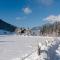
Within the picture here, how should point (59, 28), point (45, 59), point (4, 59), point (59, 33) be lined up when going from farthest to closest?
→ point (59, 28)
point (59, 33)
point (4, 59)
point (45, 59)

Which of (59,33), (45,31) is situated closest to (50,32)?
(45,31)

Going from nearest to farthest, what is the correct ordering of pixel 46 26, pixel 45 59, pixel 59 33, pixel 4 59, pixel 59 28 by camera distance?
pixel 45 59, pixel 4 59, pixel 59 33, pixel 59 28, pixel 46 26

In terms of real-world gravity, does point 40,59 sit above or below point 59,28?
below

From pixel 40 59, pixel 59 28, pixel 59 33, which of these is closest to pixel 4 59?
pixel 40 59

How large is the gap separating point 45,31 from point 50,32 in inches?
124

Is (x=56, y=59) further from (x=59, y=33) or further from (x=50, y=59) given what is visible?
(x=59, y=33)

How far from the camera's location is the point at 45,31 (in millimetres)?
120812

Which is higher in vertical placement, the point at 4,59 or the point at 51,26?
the point at 51,26

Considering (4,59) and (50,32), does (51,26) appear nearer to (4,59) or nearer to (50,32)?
(50,32)

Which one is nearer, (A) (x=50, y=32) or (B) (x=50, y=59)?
(B) (x=50, y=59)

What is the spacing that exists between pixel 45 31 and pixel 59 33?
538 inches

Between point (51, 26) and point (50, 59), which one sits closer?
point (50, 59)

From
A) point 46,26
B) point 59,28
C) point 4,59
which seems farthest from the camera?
point 46,26

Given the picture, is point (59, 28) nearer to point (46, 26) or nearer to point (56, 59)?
point (46, 26)
